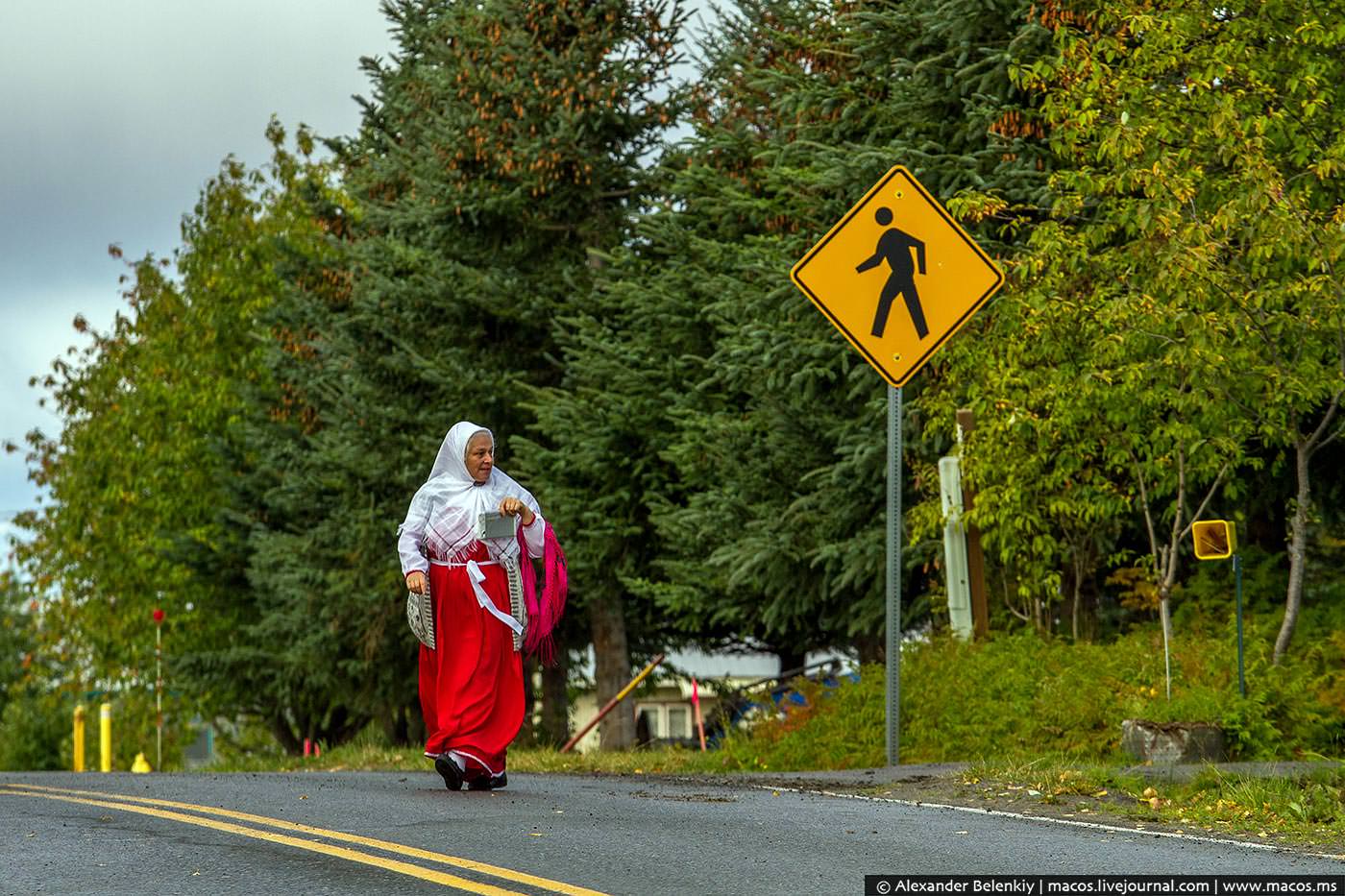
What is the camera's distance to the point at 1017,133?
17094mm

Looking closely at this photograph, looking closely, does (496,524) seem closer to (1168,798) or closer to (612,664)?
(1168,798)

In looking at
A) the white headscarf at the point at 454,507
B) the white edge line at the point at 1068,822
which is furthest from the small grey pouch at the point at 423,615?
the white edge line at the point at 1068,822

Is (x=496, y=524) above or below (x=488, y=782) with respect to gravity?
above

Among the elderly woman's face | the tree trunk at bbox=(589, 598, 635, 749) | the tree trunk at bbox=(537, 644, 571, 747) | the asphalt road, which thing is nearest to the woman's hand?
the elderly woman's face

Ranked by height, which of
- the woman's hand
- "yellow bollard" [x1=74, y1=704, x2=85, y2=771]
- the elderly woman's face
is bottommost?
"yellow bollard" [x1=74, y1=704, x2=85, y2=771]

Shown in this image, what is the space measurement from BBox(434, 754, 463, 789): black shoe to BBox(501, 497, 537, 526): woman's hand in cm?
148

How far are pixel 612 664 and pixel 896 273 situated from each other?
12362mm

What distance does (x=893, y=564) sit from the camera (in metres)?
13.1

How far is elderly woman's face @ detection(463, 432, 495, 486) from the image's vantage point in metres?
11.4

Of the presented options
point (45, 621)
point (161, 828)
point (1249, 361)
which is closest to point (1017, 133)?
point (1249, 361)

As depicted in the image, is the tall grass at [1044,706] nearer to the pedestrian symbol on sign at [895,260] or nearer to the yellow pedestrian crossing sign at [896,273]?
the yellow pedestrian crossing sign at [896,273]

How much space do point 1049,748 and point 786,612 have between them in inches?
239

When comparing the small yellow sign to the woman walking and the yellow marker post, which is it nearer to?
the yellow marker post

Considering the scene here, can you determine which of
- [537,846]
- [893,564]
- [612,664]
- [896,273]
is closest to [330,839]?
[537,846]
